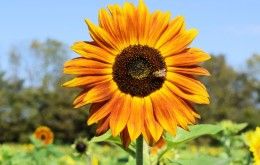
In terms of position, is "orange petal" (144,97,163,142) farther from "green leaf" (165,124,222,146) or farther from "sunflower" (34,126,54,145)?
"sunflower" (34,126,54,145)

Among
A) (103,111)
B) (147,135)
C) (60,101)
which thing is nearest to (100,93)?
(103,111)

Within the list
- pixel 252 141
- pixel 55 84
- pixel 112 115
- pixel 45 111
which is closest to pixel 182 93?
pixel 112 115

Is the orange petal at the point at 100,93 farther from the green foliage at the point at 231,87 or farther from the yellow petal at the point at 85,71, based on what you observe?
the green foliage at the point at 231,87

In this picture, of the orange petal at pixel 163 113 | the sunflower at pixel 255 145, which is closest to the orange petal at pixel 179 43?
the orange petal at pixel 163 113

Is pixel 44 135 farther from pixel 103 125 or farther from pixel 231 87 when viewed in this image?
pixel 231 87

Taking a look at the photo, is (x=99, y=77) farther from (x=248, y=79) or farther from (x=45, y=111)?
(x=248, y=79)

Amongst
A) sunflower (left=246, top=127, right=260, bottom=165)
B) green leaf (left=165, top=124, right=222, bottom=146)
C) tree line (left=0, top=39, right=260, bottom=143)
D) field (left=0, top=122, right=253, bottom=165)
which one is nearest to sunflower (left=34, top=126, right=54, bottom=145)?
field (left=0, top=122, right=253, bottom=165)
